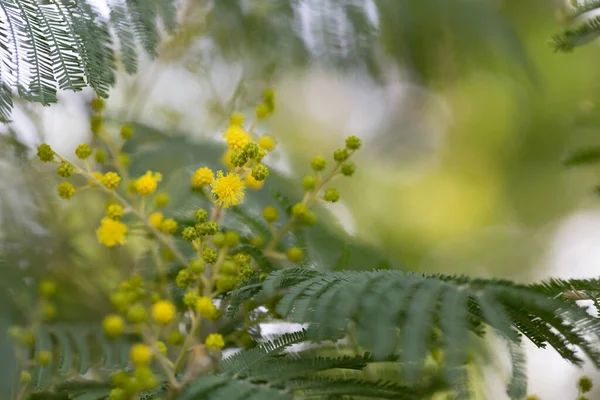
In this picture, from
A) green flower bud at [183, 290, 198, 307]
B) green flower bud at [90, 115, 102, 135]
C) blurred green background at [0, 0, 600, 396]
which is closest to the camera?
green flower bud at [183, 290, 198, 307]

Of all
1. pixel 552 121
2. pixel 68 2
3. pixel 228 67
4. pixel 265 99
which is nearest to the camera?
pixel 68 2

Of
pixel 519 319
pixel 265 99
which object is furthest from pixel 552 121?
pixel 519 319

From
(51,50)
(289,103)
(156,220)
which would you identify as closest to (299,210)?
(156,220)

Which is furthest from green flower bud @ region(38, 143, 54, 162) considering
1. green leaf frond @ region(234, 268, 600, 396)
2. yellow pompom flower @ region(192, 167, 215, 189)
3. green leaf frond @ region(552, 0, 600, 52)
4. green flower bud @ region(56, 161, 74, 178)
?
green leaf frond @ region(552, 0, 600, 52)

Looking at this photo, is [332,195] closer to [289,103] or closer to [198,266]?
[198,266]

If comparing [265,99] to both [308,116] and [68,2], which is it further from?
[308,116]

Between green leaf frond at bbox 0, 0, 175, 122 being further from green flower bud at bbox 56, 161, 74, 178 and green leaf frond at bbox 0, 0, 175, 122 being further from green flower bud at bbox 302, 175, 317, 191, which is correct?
green flower bud at bbox 302, 175, 317, 191

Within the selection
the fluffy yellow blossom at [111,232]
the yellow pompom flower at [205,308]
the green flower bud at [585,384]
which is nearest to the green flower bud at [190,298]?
the yellow pompom flower at [205,308]

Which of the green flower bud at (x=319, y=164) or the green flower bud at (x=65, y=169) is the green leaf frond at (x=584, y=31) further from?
the green flower bud at (x=65, y=169)
